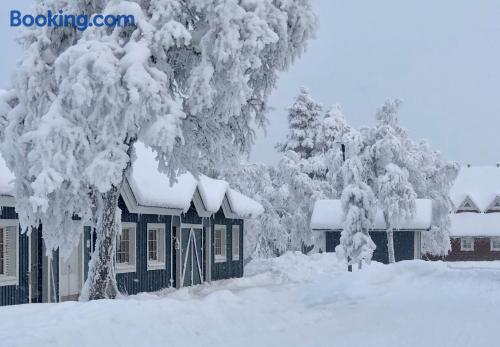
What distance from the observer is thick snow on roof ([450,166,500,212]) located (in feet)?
171

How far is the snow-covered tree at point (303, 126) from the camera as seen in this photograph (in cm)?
5388

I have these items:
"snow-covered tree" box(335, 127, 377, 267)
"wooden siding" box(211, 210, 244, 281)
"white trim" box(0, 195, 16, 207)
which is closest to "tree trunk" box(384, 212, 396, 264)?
"snow-covered tree" box(335, 127, 377, 267)

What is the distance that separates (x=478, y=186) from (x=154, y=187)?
1536 inches

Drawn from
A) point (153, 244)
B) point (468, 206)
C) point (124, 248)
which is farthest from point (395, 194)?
point (468, 206)

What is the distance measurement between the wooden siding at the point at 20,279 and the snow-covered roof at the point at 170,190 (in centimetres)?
286

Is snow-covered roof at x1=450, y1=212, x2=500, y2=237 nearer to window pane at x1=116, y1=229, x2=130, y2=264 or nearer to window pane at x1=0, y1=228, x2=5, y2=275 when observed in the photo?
window pane at x1=116, y1=229, x2=130, y2=264

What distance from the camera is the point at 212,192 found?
85.2 ft

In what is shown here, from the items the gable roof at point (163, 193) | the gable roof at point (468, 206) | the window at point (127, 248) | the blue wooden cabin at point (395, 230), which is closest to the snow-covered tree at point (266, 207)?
the blue wooden cabin at point (395, 230)

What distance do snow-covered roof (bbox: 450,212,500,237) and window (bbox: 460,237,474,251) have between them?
892 millimetres

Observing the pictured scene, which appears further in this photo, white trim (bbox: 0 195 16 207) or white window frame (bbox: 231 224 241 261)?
white window frame (bbox: 231 224 241 261)

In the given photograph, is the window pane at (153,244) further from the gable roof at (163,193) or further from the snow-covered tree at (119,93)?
the snow-covered tree at (119,93)

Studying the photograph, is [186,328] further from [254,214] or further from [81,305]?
[254,214]

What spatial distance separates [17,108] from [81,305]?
446cm

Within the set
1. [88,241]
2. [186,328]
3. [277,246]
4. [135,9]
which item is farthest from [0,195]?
[277,246]
